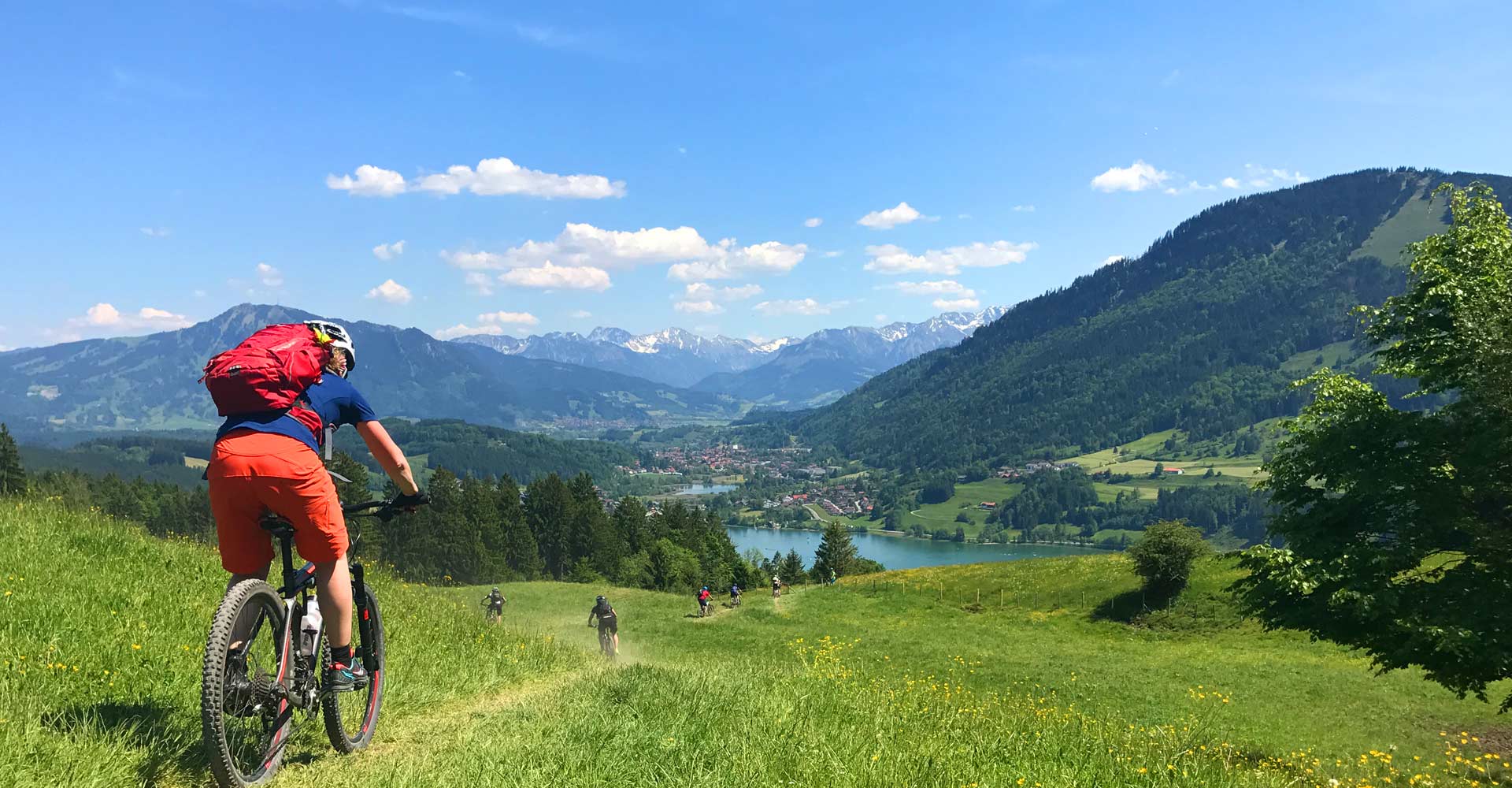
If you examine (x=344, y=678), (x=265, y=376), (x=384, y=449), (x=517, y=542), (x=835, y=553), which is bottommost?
(x=517, y=542)

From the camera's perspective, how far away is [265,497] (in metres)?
4.47

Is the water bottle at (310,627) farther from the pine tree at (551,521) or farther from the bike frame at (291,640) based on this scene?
the pine tree at (551,521)

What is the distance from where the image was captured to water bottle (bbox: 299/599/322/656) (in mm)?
5094

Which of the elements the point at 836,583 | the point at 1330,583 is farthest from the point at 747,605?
the point at 1330,583

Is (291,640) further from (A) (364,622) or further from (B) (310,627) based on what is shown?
(A) (364,622)

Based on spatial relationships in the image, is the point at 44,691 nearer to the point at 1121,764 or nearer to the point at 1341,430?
the point at 1121,764

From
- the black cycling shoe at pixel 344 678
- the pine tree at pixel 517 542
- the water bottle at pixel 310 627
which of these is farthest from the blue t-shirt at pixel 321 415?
the pine tree at pixel 517 542

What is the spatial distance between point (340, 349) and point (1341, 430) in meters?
18.9

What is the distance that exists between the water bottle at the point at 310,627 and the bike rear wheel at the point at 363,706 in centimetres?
30

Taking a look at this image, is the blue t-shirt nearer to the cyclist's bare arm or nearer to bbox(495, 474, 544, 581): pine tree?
the cyclist's bare arm

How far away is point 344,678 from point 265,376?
234 cm

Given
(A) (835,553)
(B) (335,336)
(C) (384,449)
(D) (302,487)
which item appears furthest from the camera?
(A) (835,553)

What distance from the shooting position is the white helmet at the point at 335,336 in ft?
17.2

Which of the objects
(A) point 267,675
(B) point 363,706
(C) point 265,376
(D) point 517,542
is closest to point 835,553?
(D) point 517,542
